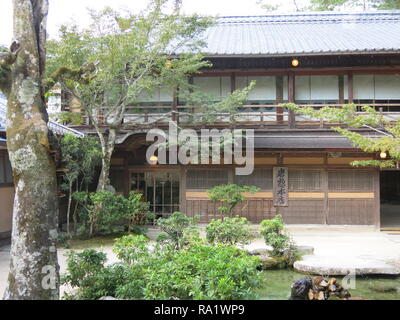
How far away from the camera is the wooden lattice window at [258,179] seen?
1366 centimetres

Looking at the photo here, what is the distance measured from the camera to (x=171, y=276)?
13.9 feet

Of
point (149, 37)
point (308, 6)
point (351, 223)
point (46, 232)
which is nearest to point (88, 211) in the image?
point (149, 37)

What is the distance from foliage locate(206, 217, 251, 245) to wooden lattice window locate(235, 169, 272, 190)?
5495mm

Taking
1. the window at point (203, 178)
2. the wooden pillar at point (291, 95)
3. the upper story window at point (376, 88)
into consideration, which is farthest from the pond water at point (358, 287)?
the upper story window at point (376, 88)

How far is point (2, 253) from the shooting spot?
9250 mm

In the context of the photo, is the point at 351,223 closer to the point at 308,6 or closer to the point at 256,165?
the point at 256,165

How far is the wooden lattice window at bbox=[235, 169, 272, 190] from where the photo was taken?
13656 millimetres

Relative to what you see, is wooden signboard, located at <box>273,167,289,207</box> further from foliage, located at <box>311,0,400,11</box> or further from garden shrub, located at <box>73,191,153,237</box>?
foliage, located at <box>311,0,400,11</box>

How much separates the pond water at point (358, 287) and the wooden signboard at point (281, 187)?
18.3ft

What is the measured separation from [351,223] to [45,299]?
459 inches

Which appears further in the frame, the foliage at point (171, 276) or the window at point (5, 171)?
the window at point (5, 171)

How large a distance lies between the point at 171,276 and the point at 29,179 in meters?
1.98

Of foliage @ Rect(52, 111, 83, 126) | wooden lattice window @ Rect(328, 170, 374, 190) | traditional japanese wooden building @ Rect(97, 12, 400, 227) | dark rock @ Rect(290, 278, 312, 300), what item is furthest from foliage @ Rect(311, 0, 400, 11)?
dark rock @ Rect(290, 278, 312, 300)

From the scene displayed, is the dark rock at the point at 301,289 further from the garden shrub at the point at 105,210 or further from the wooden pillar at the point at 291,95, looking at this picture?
the wooden pillar at the point at 291,95
